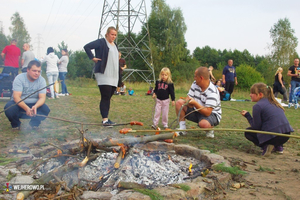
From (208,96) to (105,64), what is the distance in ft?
7.20

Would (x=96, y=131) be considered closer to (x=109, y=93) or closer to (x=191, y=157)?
(x=109, y=93)

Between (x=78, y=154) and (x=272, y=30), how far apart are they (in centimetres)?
3994

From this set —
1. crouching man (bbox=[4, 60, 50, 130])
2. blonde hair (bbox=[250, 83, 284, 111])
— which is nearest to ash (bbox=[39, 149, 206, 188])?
blonde hair (bbox=[250, 83, 284, 111])

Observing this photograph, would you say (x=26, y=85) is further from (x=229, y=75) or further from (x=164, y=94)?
(x=229, y=75)

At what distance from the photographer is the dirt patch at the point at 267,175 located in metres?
2.59

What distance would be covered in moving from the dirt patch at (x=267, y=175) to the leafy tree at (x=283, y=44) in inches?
1335

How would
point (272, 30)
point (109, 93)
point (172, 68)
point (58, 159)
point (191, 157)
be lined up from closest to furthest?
point (58, 159), point (191, 157), point (109, 93), point (272, 30), point (172, 68)

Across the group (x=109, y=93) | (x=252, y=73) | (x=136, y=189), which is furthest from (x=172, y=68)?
(x=136, y=189)

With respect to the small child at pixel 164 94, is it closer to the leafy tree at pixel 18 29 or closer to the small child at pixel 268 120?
the small child at pixel 268 120

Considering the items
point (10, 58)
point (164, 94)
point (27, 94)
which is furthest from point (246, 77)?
point (27, 94)

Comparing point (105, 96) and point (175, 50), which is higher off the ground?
point (175, 50)

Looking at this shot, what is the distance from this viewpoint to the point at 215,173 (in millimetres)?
2891

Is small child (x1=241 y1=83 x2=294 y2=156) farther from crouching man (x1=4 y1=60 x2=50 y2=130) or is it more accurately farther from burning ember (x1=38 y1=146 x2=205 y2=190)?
crouching man (x1=4 y1=60 x2=50 y2=130)

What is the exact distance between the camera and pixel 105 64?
17.3ft
